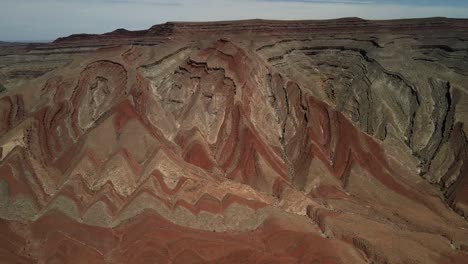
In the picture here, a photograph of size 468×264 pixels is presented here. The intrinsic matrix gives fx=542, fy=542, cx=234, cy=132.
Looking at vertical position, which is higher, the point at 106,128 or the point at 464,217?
the point at 106,128

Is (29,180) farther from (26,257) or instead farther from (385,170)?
(385,170)

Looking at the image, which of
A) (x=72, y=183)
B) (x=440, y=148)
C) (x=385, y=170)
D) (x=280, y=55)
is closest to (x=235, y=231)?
(x=72, y=183)

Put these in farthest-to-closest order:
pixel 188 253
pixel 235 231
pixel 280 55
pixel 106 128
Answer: pixel 280 55, pixel 106 128, pixel 235 231, pixel 188 253

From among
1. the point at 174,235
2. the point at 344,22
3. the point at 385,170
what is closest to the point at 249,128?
the point at 385,170

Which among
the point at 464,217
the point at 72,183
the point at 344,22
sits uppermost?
the point at 344,22

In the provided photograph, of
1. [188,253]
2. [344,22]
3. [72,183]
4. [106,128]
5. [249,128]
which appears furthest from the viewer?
[344,22]

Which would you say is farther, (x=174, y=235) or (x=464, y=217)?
(x=464, y=217)
